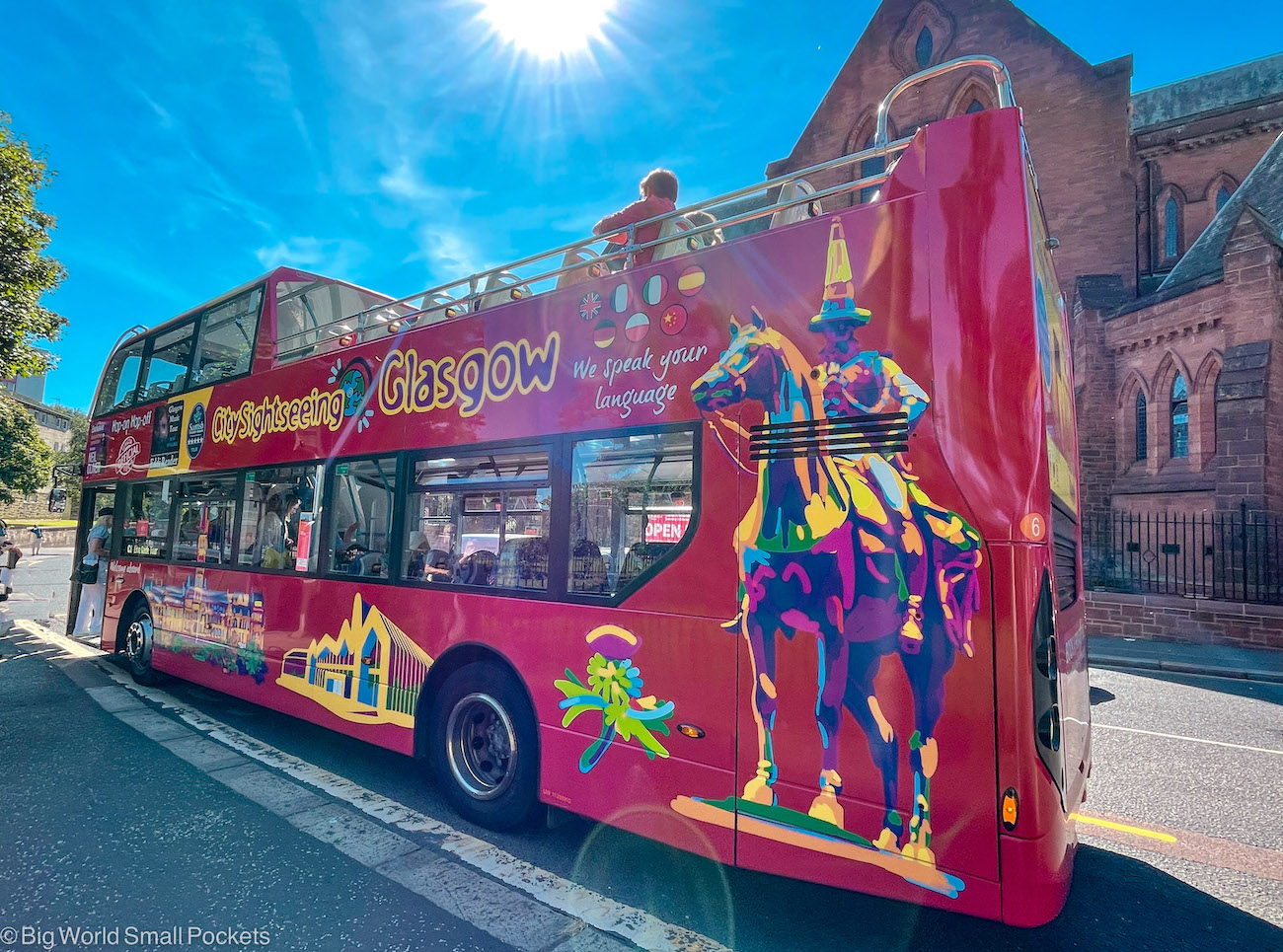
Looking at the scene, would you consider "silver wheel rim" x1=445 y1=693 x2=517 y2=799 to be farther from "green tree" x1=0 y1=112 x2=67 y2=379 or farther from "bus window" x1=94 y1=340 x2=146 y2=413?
"green tree" x1=0 y1=112 x2=67 y2=379

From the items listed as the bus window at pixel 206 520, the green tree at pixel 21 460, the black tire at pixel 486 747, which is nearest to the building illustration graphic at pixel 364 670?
the black tire at pixel 486 747

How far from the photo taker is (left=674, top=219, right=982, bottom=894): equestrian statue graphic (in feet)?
8.09

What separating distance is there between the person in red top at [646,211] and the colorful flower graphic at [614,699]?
6.96 ft

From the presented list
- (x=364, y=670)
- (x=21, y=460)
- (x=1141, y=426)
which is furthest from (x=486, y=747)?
(x=21, y=460)

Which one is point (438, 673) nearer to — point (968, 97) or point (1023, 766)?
point (1023, 766)

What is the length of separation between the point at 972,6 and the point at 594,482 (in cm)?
2829

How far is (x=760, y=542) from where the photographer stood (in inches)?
115

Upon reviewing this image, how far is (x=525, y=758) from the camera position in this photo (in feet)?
12.5

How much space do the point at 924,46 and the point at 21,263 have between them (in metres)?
27.6

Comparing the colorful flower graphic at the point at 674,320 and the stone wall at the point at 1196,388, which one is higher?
the stone wall at the point at 1196,388

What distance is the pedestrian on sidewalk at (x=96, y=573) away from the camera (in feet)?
28.2

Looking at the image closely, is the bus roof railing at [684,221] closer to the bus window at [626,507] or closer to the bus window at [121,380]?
the bus window at [626,507]

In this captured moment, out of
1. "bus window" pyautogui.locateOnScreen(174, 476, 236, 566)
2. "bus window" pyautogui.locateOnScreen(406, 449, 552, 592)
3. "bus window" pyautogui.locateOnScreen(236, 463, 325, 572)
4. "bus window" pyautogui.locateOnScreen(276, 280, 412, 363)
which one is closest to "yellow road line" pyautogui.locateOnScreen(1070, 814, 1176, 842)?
"bus window" pyautogui.locateOnScreen(406, 449, 552, 592)

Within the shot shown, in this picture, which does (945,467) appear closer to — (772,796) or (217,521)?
(772,796)
